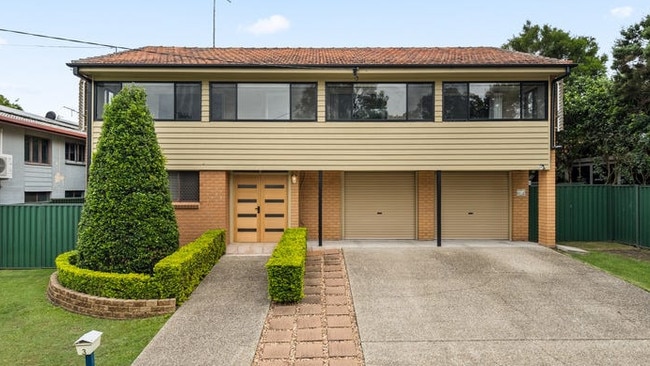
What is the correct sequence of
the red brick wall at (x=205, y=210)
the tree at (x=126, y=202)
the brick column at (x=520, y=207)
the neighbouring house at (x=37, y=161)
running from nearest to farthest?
the tree at (x=126, y=202) → the red brick wall at (x=205, y=210) → the brick column at (x=520, y=207) → the neighbouring house at (x=37, y=161)

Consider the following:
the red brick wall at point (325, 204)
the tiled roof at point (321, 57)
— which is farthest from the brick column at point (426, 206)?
the tiled roof at point (321, 57)

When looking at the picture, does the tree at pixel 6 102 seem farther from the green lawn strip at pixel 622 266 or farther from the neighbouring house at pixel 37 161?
the green lawn strip at pixel 622 266

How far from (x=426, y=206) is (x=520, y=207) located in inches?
112

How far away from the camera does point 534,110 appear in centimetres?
1014

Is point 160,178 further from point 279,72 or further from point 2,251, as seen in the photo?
point 2,251

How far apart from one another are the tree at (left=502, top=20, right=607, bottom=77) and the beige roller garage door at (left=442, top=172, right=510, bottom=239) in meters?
20.4

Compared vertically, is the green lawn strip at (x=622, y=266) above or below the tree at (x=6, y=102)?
below

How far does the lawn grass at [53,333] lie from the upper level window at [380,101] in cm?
673

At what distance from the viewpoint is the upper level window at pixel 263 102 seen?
1003 cm

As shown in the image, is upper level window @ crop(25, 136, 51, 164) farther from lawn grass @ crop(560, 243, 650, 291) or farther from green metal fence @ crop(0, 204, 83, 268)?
lawn grass @ crop(560, 243, 650, 291)

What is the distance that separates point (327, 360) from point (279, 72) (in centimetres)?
750

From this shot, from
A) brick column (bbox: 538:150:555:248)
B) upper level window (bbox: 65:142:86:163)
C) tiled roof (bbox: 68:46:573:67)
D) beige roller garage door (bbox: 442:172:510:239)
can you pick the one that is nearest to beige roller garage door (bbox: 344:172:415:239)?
beige roller garage door (bbox: 442:172:510:239)

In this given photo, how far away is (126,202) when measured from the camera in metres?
6.82

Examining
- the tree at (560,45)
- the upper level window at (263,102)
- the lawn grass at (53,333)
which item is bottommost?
the lawn grass at (53,333)
